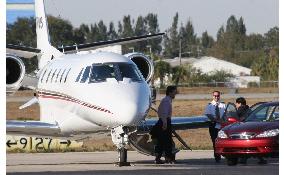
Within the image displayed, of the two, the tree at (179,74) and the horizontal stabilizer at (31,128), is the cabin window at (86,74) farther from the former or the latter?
the tree at (179,74)

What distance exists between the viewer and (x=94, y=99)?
22203 millimetres

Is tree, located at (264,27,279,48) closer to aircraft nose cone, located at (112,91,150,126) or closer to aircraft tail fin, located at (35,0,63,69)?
aircraft tail fin, located at (35,0,63,69)

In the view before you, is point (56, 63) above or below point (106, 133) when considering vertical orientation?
above

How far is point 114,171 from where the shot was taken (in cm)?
2014

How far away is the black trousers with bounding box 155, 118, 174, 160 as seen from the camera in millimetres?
23484

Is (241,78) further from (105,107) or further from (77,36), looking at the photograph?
(105,107)

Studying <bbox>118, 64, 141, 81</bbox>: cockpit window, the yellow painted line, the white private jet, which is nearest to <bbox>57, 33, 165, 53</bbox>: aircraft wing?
the white private jet

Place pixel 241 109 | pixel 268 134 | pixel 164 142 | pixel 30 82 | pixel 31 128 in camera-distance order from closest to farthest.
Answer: pixel 268 134 < pixel 164 142 < pixel 31 128 < pixel 241 109 < pixel 30 82

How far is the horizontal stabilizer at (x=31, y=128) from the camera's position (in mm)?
23609

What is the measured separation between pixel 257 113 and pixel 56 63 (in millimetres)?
6144

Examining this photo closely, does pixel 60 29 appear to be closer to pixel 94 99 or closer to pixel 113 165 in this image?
pixel 113 165

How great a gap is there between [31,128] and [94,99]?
7.45 ft

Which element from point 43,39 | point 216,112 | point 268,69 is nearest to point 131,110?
point 216,112

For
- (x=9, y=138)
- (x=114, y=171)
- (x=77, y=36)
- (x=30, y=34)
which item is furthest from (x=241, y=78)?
(x=114, y=171)
